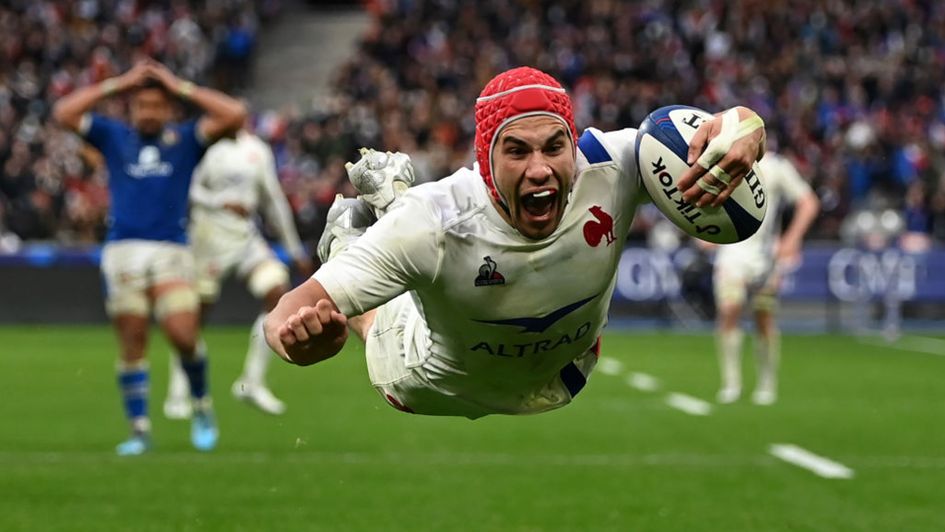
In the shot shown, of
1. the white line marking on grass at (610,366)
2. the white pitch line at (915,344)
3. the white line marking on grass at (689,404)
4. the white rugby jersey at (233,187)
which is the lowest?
the white pitch line at (915,344)

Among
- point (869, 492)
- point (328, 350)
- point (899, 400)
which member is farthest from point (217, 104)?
point (899, 400)

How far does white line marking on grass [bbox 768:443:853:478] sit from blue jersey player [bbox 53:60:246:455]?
379 centimetres

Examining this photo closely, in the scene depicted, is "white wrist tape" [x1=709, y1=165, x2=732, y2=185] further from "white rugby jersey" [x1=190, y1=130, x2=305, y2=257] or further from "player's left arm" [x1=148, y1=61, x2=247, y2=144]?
"white rugby jersey" [x1=190, y1=130, x2=305, y2=257]

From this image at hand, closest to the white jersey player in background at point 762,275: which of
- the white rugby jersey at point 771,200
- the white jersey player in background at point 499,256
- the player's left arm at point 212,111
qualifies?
the white rugby jersey at point 771,200

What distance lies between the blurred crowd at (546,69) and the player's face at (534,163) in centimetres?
2027

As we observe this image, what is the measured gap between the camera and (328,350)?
4.43 metres

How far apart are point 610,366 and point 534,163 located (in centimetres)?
1289

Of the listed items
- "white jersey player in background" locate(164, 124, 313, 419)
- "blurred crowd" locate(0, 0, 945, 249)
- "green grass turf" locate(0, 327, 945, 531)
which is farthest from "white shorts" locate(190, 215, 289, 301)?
"blurred crowd" locate(0, 0, 945, 249)

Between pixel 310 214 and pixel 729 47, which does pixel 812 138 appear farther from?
pixel 310 214

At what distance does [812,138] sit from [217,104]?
21456mm

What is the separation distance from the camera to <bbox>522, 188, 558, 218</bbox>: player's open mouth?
16.1 feet

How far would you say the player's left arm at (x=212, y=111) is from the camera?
9.45 meters

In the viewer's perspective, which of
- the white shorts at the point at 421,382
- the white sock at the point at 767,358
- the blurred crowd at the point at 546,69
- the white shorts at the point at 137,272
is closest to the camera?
the white shorts at the point at 421,382

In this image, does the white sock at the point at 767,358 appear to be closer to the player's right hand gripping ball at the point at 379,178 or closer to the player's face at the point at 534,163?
the player's right hand gripping ball at the point at 379,178
